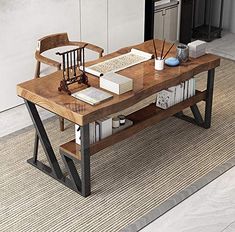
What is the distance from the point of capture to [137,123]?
3.69m

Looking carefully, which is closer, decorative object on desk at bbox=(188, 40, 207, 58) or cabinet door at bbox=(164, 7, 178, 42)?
decorative object on desk at bbox=(188, 40, 207, 58)

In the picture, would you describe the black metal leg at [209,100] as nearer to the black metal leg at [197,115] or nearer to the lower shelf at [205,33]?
the black metal leg at [197,115]

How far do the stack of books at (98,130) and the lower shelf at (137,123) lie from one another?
0.12ft

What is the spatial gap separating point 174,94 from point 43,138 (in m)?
1.05

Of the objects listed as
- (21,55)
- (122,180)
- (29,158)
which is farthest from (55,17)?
(122,180)

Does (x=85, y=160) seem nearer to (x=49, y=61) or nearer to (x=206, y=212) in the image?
(x=206, y=212)

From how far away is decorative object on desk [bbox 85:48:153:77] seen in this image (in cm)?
367

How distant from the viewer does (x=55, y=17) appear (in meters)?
4.67

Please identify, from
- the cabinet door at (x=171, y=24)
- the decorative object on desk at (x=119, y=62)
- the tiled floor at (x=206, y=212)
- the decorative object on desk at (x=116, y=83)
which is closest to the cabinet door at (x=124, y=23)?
the cabinet door at (x=171, y=24)

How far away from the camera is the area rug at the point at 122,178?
127 inches

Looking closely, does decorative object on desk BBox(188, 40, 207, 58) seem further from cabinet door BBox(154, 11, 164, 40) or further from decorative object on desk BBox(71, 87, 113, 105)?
cabinet door BBox(154, 11, 164, 40)

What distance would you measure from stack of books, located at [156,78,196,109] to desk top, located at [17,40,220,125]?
0.65 feet

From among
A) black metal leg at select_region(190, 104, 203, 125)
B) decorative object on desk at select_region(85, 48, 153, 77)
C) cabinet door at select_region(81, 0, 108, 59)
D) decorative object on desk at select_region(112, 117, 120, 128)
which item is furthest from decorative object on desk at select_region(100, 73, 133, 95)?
cabinet door at select_region(81, 0, 108, 59)

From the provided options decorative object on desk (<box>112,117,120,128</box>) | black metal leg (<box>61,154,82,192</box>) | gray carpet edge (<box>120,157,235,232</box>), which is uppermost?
decorative object on desk (<box>112,117,120,128</box>)
